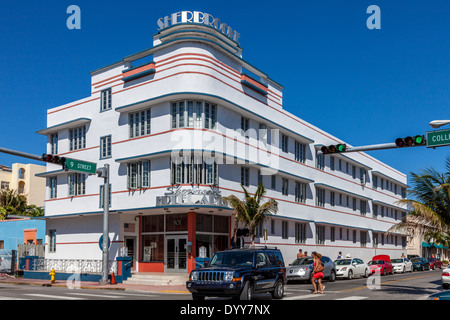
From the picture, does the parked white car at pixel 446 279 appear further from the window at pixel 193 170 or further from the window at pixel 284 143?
the window at pixel 284 143

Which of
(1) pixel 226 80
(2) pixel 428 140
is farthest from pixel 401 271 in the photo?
(2) pixel 428 140

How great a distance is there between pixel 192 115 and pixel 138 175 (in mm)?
5434

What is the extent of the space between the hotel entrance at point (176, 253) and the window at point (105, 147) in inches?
292

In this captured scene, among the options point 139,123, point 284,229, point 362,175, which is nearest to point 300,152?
point 284,229

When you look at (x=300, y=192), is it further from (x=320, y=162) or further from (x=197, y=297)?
(x=197, y=297)

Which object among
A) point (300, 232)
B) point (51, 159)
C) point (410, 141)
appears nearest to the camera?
point (410, 141)

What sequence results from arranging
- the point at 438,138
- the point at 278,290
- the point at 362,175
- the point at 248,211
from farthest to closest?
the point at 362,175, the point at 248,211, the point at 438,138, the point at 278,290

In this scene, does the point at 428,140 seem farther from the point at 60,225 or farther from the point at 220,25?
the point at 60,225

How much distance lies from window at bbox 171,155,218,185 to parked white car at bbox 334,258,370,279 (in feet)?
32.1

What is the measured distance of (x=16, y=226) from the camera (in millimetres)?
45938

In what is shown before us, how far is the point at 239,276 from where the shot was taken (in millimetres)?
16188

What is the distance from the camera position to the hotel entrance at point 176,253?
101 feet
